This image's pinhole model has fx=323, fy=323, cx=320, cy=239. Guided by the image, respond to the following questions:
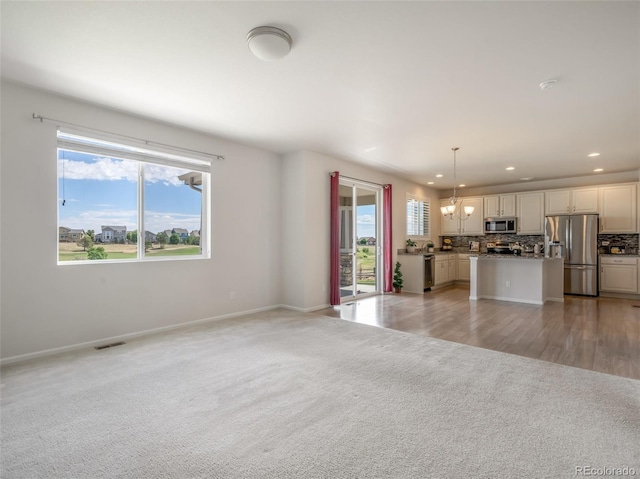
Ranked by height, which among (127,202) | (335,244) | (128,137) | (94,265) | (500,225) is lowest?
(94,265)

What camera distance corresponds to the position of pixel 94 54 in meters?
2.70

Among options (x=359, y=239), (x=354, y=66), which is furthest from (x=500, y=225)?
(x=354, y=66)

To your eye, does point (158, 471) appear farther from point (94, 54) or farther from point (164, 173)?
point (164, 173)

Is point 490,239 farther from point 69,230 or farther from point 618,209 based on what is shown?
point 69,230

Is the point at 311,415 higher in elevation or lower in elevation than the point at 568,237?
lower

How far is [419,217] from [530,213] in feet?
8.61

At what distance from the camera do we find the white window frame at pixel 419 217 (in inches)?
331

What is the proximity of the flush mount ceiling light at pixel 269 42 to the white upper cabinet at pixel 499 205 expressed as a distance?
7.72m

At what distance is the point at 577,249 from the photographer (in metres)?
7.13

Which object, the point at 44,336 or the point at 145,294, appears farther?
the point at 145,294

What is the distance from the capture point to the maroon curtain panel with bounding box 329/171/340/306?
19.5ft

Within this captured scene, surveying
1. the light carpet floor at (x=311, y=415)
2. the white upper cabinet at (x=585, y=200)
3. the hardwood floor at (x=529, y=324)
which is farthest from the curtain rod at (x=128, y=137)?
the white upper cabinet at (x=585, y=200)

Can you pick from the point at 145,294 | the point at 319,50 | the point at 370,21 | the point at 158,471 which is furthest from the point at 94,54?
the point at 158,471

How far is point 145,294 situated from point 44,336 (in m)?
1.05
